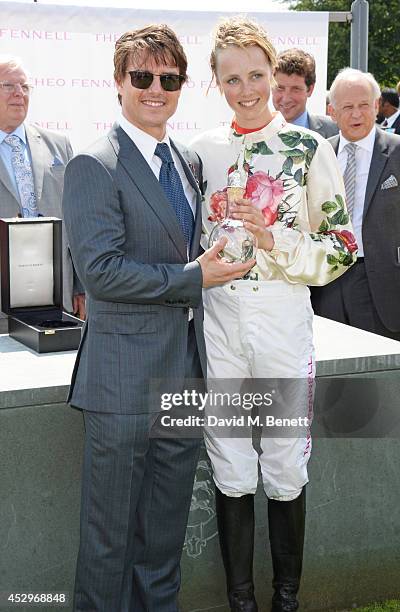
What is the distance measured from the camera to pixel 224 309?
9.13 ft

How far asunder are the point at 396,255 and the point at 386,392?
4.53 feet

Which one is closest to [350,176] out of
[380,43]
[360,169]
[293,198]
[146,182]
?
[360,169]

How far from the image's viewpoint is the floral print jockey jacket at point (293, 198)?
107 inches

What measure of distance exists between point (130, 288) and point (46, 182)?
7.43ft

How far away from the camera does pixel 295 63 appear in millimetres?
5473

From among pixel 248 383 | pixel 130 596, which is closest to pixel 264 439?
pixel 248 383

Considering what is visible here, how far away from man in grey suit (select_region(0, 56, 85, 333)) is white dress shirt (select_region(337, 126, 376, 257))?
1.42m

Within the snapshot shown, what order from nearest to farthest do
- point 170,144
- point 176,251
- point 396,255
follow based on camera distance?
1. point 176,251
2. point 170,144
3. point 396,255

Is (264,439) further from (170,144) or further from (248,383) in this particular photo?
(170,144)

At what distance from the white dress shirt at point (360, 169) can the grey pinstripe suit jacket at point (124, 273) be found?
2164 millimetres

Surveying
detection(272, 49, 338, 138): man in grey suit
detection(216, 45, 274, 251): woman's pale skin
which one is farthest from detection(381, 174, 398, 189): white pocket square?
detection(216, 45, 274, 251): woman's pale skin

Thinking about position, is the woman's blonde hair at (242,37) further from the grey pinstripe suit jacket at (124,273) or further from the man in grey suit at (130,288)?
the grey pinstripe suit jacket at (124,273)

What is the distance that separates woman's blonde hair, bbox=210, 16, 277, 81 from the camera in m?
2.69

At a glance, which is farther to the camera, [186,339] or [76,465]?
[76,465]
